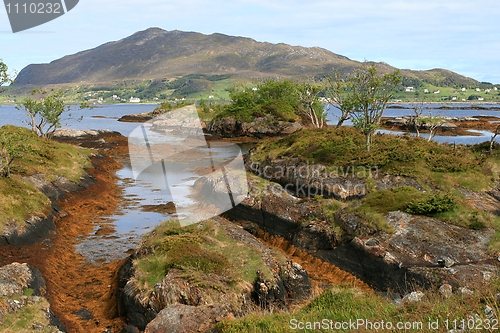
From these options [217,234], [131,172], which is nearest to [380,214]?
[217,234]

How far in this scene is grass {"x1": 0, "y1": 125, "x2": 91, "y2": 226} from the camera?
74.4 ft

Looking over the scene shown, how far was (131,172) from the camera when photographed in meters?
49.6

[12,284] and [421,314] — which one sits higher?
[421,314]

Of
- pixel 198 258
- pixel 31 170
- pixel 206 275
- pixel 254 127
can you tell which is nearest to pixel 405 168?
pixel 198 258

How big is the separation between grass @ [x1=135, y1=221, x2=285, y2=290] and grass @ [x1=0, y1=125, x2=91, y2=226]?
8.59 m

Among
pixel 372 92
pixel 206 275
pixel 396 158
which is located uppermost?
pixel 372 92

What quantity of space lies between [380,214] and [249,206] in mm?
9529

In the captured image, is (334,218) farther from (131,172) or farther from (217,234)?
(131,172)

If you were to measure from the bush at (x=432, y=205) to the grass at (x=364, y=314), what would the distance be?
1104cm

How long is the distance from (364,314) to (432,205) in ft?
44.2

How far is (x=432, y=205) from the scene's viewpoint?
21750mm

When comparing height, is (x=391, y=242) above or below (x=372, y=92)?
below

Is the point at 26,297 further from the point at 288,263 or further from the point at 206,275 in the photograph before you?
the point at 288,263

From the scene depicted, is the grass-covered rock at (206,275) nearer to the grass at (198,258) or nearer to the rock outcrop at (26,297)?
the grass at (198,258)
